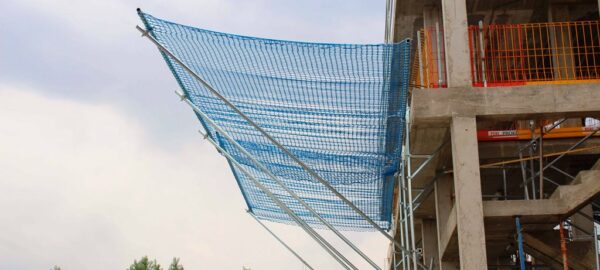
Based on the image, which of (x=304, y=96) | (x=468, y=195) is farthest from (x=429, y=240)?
(x=468, y=195)

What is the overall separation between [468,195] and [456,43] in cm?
245

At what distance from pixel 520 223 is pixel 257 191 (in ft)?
24.7

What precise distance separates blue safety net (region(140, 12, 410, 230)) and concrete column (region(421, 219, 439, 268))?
399 cm

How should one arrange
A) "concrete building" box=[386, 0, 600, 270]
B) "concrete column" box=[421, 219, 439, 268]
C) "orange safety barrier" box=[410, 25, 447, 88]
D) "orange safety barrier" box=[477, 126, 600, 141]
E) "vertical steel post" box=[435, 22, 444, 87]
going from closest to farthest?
"concrete building" box=[386, 0, 600, 270] → "orange safety barrier" box=[410, 25, 447, 88] → "vertical steel post" box=[435, 22, 444, 87] → "orange safety barrier" box=[477, 126, 600, 141] → "concrete column" box=[421, 219, 439, 268]

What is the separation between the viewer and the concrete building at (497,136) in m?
12.8

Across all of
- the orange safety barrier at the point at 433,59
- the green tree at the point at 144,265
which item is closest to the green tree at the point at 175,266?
the green tree at the point at 144,265

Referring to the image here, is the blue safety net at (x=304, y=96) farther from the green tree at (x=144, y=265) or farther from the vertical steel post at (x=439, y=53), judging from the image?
the green tree at (x=144, y=265)

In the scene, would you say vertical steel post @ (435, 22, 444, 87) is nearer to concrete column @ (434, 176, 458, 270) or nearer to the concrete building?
the concrete building

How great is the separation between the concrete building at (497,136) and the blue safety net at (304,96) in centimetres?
63

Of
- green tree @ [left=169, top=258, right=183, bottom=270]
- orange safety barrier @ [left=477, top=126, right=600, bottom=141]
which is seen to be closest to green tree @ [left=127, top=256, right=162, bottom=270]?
green tree @ [left=169, top=258, right=183, bottom=270]

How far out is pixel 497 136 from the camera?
1636 centimetres

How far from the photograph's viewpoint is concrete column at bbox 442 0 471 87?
13.1m

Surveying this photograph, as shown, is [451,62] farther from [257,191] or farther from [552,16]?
[257,191]

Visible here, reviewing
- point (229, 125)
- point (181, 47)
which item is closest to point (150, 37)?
point (181, 47)
